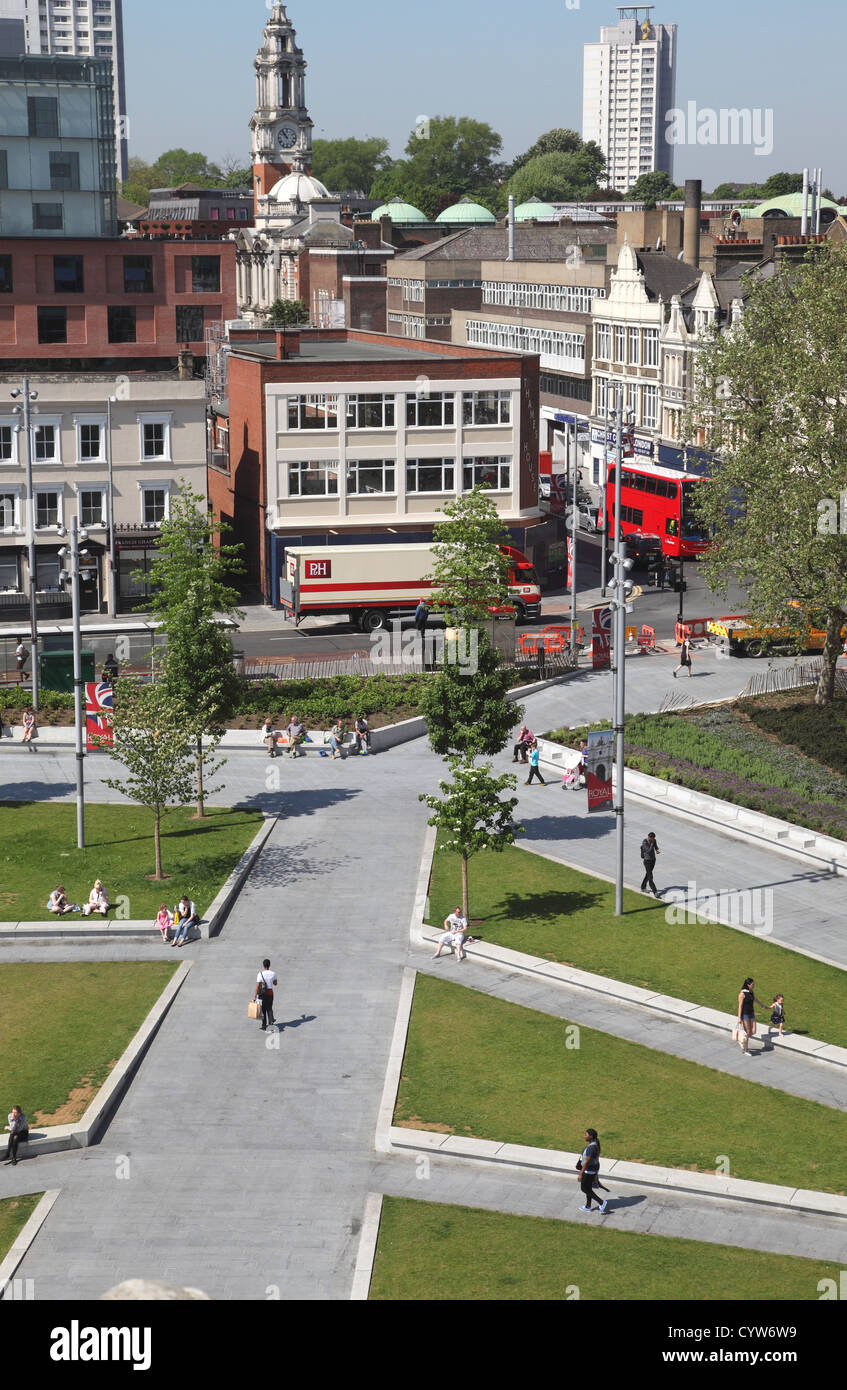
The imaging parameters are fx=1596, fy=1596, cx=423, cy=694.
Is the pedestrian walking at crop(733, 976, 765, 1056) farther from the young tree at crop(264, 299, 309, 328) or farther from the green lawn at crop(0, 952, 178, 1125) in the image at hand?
the young tree at crop(264, 299, 309, 328)

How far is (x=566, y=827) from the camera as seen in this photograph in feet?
142

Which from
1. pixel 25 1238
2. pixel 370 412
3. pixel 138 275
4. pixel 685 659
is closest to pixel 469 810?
pixel 25 1238

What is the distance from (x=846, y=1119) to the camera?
27031mm

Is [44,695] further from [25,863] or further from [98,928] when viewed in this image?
[98,928]

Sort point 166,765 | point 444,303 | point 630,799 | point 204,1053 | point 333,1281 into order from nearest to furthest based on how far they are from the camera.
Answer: point 333,1281, point 204,1053, point 166,765, point 630,799, point 444,303

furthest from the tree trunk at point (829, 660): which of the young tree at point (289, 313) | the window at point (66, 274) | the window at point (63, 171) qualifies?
the young tree at point (289, 313)

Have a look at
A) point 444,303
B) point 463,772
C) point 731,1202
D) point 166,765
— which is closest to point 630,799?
point 463,772

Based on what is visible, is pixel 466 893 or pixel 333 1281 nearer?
pixel 333 1281

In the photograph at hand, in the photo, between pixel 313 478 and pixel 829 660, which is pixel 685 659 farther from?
pixel 313 478

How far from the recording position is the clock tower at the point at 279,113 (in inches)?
7136

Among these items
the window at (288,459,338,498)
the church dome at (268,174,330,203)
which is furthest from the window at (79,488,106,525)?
the church dome at (268,174,330,203)

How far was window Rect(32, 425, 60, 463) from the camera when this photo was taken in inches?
2576

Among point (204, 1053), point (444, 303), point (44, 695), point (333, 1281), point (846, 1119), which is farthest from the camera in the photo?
point (444, 303)

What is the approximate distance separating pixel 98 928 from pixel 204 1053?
6375mm
